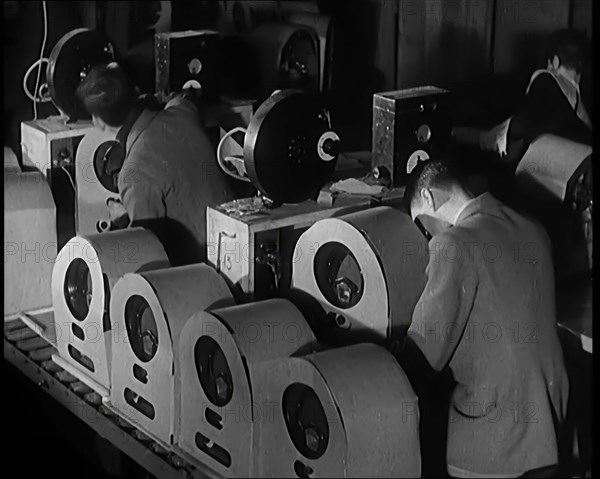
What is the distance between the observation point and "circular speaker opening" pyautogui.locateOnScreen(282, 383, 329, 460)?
201cm

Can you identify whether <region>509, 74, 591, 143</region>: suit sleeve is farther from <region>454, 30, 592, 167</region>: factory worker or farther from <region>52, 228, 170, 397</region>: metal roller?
<region>52, 228, 170, 397</region>: metal roller

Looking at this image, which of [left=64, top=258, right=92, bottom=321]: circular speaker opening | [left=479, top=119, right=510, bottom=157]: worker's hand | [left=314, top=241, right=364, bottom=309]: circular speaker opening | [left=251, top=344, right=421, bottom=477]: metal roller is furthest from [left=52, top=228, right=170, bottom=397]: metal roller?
[left=479, top=119, right=510, bottom=157]: worker's hand

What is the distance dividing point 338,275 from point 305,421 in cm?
40

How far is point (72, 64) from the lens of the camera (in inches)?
120

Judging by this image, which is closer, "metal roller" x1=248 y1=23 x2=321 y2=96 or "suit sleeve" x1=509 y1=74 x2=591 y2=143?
"suit sleeve" x1=509 y1=74 x2=591 y2=143

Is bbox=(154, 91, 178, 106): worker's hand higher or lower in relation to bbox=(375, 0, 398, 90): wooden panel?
lower

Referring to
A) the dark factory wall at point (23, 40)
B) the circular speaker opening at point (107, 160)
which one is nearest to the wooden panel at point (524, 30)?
the circular speaker opening at point (107, 160)

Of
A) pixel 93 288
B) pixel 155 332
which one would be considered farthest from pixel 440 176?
pixel 93 288

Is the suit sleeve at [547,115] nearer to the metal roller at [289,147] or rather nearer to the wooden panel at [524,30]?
the wooden panel at [524,30]

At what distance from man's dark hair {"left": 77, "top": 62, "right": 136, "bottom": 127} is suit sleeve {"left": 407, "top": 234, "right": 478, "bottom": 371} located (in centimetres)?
104

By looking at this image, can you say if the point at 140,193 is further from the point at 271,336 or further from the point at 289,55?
the point at 271,336

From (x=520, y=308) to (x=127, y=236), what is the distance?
0.87m

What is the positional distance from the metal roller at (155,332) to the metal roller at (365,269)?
207 millimetres

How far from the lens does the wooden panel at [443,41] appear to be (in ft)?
8.53
